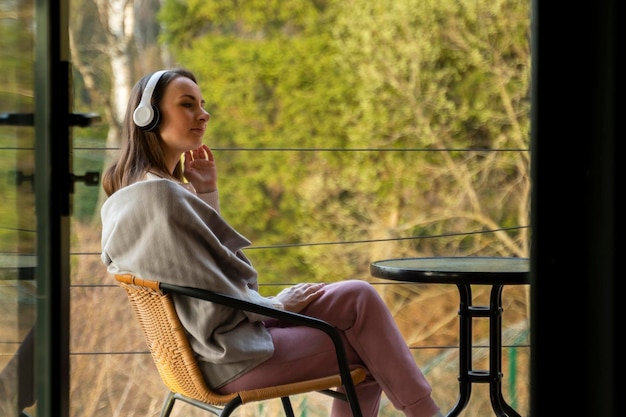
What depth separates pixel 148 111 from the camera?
1886 mm

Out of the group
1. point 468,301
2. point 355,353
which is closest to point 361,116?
point 468,301

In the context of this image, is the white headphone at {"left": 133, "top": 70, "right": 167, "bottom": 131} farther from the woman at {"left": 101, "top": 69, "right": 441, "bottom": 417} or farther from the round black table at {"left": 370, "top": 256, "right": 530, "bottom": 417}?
the round black table at {"left": 370, "top": 256, "right": 530, "bottom": 417}

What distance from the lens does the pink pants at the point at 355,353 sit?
1.77 metres

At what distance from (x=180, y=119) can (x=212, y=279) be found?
40cm

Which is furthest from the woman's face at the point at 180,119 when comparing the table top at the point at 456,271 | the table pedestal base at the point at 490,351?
the table pedestal base at the point at 490,351

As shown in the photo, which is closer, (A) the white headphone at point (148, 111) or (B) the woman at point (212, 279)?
(B) the woman at point (212, 279)

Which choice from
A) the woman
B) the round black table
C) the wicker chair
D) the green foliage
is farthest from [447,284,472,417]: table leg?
the green foliage

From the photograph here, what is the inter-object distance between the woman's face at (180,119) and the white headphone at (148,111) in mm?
26

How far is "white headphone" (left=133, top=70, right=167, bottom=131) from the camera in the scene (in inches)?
74.0

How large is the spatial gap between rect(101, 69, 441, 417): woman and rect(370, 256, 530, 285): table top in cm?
14

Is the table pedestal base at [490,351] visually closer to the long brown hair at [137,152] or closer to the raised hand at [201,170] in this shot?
the raised hand at [201,170]

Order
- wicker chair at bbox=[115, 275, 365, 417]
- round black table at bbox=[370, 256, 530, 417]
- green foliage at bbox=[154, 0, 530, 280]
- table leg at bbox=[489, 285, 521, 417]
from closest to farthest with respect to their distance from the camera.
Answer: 1. wicker chair at bbox=[115, 275, 365, 417]
2. round black table at bbox=[370, 256, 530, 417]
3. table leg at bbox=[489, 285, 521, 417]
4. green foliage at bbox=[154, 0, 530, 280]

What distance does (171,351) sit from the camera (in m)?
1.74

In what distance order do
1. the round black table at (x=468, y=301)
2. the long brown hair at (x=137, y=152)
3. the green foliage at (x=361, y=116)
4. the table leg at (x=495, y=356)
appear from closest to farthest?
the long brown hair at (x=137, y=152)
the round black table at (x=468, y=301)
the table leg at (x=495, y=356)
the green foliage at (x=361, y=116)
